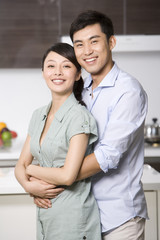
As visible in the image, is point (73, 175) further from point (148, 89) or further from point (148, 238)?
point (148, 89)

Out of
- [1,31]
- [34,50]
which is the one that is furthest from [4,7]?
[34,50]

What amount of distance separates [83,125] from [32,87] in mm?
2596

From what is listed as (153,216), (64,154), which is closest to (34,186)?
(64,154)

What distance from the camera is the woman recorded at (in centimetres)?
133

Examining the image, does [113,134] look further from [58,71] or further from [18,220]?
[18,220]

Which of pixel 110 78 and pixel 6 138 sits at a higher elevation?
pixel 110 78

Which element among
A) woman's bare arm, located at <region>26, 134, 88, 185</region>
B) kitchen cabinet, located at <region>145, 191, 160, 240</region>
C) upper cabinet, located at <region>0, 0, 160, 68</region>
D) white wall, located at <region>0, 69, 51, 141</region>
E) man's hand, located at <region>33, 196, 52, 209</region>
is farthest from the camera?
white wall, located at <region>0, 69, 51, 141</region>

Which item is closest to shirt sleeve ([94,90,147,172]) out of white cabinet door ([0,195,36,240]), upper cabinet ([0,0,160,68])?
white cabinet door ([0,195,36,240])

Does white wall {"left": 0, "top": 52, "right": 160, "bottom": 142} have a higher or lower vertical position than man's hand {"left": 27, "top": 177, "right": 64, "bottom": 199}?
lower

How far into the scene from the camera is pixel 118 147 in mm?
1354

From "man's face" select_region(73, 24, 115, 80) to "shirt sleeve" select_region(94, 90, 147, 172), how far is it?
0.65 feet

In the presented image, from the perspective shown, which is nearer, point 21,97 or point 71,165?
point 71,165

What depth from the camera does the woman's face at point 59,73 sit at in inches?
56.2

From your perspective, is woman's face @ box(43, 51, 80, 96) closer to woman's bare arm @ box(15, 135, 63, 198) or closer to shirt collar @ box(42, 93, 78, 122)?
shirt collar @ box(42, 93, 78, 122)
